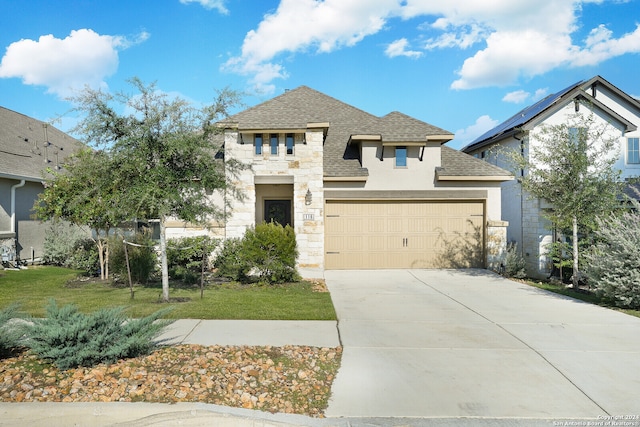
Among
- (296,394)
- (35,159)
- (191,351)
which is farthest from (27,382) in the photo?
(35,159)

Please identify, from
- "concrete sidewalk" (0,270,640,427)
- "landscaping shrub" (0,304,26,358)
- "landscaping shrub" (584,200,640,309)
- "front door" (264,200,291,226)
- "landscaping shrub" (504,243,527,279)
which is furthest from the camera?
"front door" (264,200,291,226)

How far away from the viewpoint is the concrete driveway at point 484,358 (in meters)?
4.05

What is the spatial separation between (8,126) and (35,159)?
200cm

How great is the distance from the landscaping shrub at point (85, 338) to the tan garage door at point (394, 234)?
31.2ft

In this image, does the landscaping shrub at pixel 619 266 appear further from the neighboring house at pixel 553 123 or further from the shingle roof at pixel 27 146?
the shingle roof at pixel 27 146

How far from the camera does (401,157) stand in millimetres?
14203

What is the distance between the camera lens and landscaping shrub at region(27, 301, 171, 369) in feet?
14.5

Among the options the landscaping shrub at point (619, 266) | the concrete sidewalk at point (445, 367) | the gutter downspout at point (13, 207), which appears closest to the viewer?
the concrete sidewalk at point (445, 367)

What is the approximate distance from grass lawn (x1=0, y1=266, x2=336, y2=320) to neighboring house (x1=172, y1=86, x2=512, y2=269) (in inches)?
126

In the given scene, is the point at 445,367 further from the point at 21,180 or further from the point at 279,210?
the point at 21,180

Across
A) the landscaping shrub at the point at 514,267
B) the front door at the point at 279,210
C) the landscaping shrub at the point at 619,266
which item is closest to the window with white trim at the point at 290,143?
the front door at the point at 279,210

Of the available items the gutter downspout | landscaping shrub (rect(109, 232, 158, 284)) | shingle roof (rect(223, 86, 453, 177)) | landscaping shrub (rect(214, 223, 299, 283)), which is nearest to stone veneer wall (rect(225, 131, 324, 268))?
shingle roof (rect(223, 86, 453, 177))

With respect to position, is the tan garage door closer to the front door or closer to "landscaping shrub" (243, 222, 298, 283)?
the front door

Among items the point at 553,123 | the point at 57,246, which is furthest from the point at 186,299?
the point at 553,123
